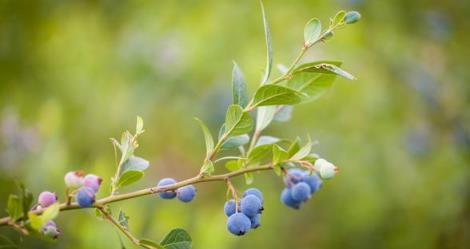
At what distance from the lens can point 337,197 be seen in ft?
11.0

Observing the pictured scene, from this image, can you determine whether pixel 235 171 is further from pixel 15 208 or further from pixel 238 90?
pixel 15 208

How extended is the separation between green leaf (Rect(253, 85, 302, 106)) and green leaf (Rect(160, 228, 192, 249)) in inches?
10.3

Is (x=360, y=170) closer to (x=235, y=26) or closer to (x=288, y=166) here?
(x=235, y=26)

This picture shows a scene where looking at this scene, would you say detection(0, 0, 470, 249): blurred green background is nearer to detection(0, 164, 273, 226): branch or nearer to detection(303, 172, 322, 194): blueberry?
detection(303, 172, 322, 194): blueberry

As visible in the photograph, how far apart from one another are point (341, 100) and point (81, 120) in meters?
1.49

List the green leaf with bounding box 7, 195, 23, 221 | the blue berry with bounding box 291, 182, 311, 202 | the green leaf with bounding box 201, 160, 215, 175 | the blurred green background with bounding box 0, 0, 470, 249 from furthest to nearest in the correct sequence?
the blurred green background with bounding box 0, 0, 470, 249 < the blue berry with bounding box 291, 182, 311, 202 < the green leaf with bounding box 201, 160, 215, 175 < the green leaf with bounding box 7, 195, 23, 221

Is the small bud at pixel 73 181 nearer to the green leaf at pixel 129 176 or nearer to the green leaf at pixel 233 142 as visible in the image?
the green leaf at pixel 129 176

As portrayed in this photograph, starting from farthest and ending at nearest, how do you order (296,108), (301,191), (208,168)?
1. (296,108)
2. (301,191)
3. (208,168)

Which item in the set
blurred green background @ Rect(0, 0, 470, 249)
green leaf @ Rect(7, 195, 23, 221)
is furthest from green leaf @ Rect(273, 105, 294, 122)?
blurred green background @ Rect(0, 0, 470, 249)

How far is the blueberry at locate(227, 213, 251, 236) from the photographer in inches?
41.8

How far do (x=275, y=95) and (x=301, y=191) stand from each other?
0.79ft

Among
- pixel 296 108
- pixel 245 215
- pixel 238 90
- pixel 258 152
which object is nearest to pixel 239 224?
pixel 245 215

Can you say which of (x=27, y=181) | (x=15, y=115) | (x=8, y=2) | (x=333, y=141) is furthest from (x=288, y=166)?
(x=8, y=2)

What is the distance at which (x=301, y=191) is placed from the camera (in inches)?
46.9
